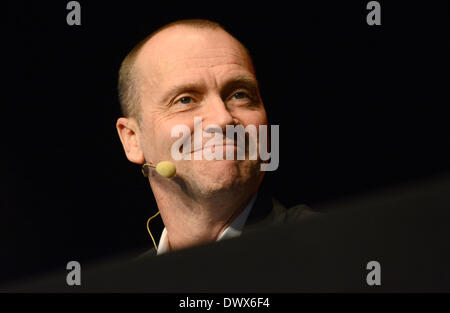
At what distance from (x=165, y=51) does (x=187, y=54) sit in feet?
0.29

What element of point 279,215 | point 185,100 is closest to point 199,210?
point 279,215

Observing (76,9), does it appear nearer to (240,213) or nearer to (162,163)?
(162,163)

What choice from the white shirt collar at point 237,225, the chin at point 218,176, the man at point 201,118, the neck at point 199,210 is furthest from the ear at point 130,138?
the white shirt collar at point 237,225

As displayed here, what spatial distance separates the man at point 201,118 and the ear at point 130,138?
2 cm

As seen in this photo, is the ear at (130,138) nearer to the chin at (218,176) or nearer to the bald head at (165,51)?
the bald head at (165,51)

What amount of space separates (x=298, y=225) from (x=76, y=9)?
1615mm

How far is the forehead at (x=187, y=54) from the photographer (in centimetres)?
229

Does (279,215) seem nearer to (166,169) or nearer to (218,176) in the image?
(218,176)

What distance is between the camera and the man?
2.23 metres

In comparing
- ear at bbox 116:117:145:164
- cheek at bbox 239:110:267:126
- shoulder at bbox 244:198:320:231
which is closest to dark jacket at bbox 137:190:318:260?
shoulder at bbox 244:198:320:231

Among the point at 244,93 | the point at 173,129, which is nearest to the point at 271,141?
the point at 244,93

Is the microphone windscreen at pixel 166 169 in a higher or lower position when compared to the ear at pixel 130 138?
lower

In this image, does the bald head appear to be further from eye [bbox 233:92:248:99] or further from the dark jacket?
the dark jacket

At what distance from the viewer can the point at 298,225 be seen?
4.73 ft
